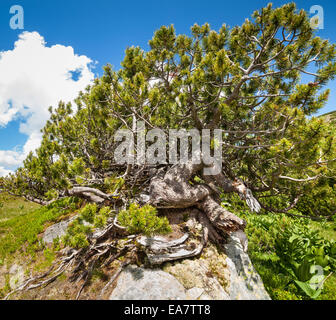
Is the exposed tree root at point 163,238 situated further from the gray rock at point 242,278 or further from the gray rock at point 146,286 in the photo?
the gray rock at point 242,278

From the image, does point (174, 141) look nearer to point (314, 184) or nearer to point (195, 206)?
point (195, 206)

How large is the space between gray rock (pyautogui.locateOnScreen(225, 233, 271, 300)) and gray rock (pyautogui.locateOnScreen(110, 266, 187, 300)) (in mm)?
1208

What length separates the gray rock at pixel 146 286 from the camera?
2.41 meters

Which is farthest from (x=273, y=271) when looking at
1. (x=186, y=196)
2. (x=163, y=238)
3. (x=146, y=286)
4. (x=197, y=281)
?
(x=146, y=286)

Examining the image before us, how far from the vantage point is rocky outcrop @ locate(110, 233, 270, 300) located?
8.16ft

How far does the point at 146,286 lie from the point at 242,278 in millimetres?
2161

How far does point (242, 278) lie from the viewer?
3.24 metres

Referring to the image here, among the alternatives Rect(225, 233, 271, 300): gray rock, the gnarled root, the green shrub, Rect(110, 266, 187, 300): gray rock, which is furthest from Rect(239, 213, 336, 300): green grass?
the green shrub

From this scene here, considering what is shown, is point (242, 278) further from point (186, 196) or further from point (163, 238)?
point (186, 196)

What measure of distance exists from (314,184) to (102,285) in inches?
219

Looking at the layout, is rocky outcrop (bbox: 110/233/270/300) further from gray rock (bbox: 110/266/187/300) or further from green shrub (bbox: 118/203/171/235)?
green shrub (bbox: 118/203/171/235)

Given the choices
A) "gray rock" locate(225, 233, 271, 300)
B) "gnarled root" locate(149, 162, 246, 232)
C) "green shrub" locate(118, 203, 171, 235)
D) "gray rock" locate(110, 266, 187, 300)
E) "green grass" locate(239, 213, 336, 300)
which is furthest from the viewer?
"gnarled root" locate(149, 162, 246, 232)

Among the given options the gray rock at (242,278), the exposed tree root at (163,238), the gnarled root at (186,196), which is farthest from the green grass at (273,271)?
the gnarled root at (186,196)
